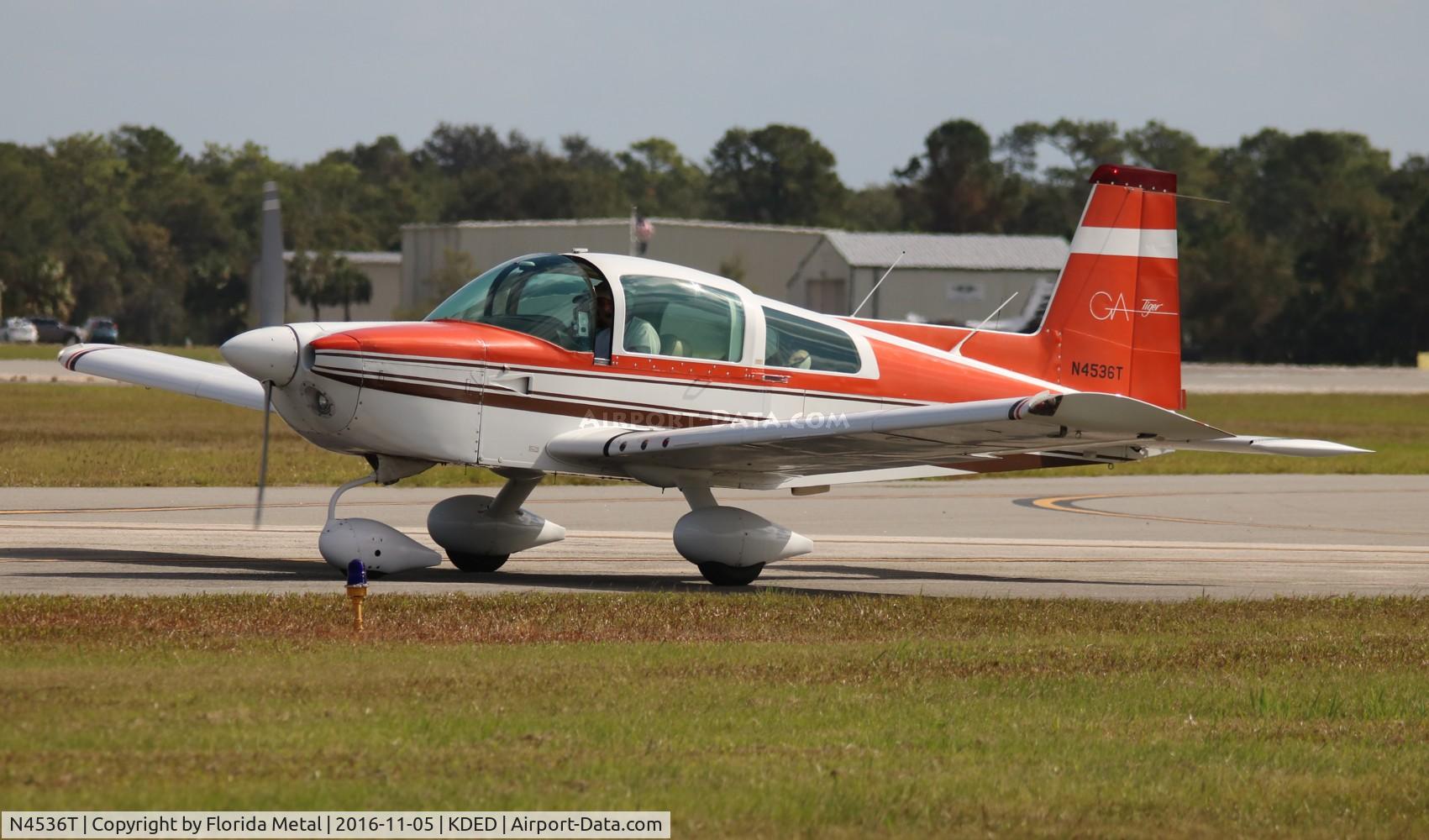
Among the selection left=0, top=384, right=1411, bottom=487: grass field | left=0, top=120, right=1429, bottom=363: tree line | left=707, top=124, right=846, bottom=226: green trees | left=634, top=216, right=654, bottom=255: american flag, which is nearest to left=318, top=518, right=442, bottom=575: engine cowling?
left=0, top=384, right=1411, bottom=487: grass field

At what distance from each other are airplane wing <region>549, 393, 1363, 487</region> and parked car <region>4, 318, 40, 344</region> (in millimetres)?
98853

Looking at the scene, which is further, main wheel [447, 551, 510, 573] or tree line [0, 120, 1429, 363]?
tree line [0, 120, 1429, 363]

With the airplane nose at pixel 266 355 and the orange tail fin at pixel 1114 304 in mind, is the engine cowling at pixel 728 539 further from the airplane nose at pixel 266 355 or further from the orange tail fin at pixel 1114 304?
the orange tail fin at pixel 1114 304

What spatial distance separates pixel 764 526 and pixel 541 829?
7833 millimetres

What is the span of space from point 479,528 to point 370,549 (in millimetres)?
1480

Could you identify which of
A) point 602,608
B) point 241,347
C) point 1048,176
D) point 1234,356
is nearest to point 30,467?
point 241,347

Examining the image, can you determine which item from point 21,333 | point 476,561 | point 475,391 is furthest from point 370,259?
point 475,391

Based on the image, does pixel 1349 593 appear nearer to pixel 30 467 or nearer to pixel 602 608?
pixel 602 608

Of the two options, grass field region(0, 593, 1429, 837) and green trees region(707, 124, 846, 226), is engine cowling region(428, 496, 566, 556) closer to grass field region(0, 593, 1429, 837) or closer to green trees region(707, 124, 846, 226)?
grass field region(0, 593, 1429, 837)

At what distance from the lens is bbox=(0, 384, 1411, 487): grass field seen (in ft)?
78.8

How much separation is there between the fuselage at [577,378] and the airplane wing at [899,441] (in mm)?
230

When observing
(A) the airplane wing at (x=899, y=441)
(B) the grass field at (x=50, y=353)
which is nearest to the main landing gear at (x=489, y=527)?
(A) the airplane wing at (x=899, y=441)

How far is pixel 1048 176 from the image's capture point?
17312cm

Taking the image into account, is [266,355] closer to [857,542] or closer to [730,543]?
[730,543]
